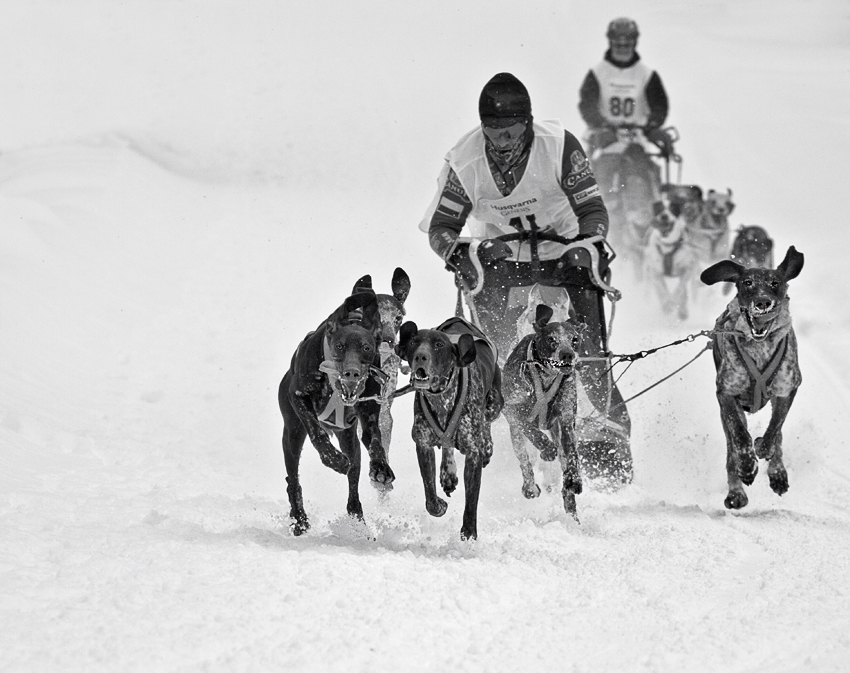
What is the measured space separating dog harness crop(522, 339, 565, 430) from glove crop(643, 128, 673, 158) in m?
8.12

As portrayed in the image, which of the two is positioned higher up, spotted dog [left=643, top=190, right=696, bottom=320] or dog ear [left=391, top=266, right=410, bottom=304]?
spotted dog [left=643, top=190, right=696, bottom=320]

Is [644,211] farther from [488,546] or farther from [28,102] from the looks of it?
[28,102]

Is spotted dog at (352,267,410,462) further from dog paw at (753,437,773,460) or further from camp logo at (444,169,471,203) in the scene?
dog paw at (753,437,773,460)

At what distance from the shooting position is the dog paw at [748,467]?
18.9ft

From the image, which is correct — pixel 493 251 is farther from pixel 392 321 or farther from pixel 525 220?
pixel 392 321

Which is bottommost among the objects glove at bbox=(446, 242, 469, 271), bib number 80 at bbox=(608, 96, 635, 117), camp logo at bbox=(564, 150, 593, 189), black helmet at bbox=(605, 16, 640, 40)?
glove at bbox=(446, 242, 469, 271)

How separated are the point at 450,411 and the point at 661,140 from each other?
9.06 meters

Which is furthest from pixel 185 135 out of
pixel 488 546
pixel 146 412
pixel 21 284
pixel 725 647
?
pixel 725 647

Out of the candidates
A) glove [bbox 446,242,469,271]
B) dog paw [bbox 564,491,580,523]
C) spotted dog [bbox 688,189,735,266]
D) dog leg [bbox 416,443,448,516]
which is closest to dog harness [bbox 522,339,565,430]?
dog paw [bbox 564,491,580,523]

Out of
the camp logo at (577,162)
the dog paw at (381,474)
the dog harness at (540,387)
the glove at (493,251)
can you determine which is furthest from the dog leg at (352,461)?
the camp logo at (577,162)

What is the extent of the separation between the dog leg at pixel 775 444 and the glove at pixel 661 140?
25.3 feet

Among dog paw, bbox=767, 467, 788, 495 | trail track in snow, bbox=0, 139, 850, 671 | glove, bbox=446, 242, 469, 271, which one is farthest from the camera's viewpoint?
glove, bbox=446, 242, 469, 271

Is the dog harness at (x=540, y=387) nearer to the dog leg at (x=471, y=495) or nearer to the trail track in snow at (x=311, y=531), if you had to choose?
the trail track in snow at (x=311, y=531)

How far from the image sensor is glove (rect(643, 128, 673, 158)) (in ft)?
43.2
